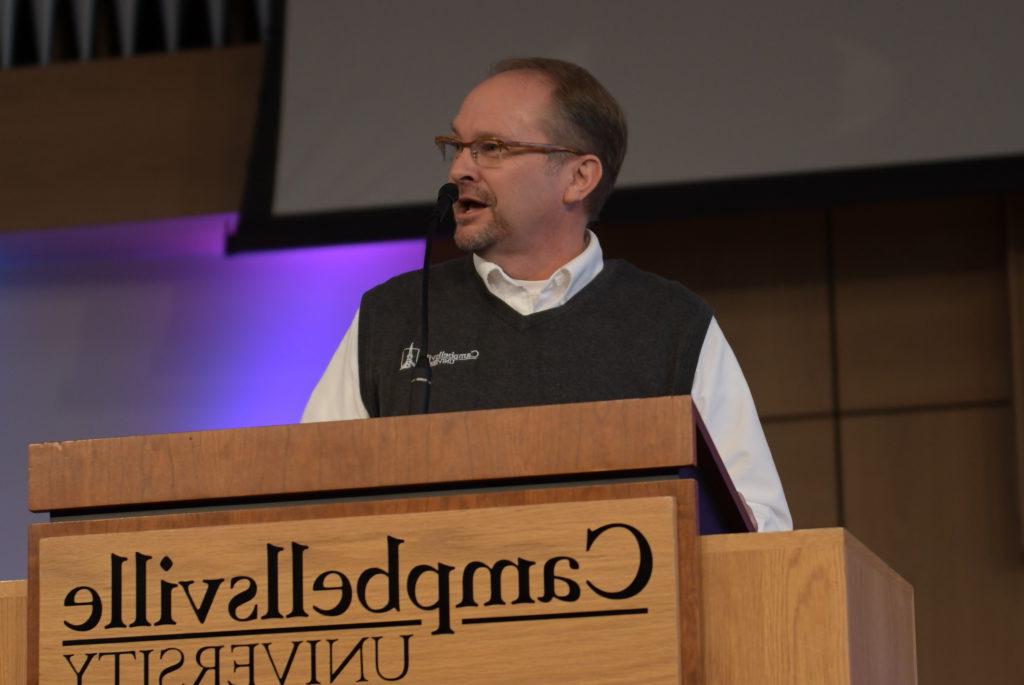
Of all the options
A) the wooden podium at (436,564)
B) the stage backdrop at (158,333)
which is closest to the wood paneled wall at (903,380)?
the stage backdrop at (158,333)

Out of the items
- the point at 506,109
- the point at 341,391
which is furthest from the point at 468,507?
the point at 506,109

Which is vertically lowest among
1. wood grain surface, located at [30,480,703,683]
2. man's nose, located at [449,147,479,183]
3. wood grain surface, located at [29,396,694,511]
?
wood grain surface, located at [30,480,703,683]

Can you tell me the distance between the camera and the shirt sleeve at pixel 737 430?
2.12 meters

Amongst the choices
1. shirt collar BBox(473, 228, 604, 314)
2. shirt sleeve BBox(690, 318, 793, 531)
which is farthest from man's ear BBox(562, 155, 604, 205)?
shirt sleeve BBox(690, 318, 793, 531)

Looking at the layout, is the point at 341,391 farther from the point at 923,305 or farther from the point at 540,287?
the point at 923,305

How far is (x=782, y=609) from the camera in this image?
1313mm

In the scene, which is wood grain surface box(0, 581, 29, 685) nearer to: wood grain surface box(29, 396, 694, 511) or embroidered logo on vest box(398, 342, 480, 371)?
wood grain surface box(29, 396, 694, 511)

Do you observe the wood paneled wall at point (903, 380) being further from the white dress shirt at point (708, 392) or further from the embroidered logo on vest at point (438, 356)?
the embroidered logo on vest at point (438, 356)

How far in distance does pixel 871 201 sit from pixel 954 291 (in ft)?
2.06

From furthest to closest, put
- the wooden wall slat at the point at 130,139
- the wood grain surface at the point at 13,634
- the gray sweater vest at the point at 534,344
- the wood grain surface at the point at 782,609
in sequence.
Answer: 1. the wooden wall slat at the point at 130,139
2. the gray sweater vest at the point at 534,344
3. the wood grain surface at the point at 13,634
4. the wood grain surface at the point at 782,609

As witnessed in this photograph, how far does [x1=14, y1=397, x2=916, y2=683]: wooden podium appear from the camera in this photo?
1.31 metres

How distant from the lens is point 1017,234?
4.45m

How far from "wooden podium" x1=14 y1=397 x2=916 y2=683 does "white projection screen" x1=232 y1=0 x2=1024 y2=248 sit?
9.20 feet

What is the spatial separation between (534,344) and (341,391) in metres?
0.30
